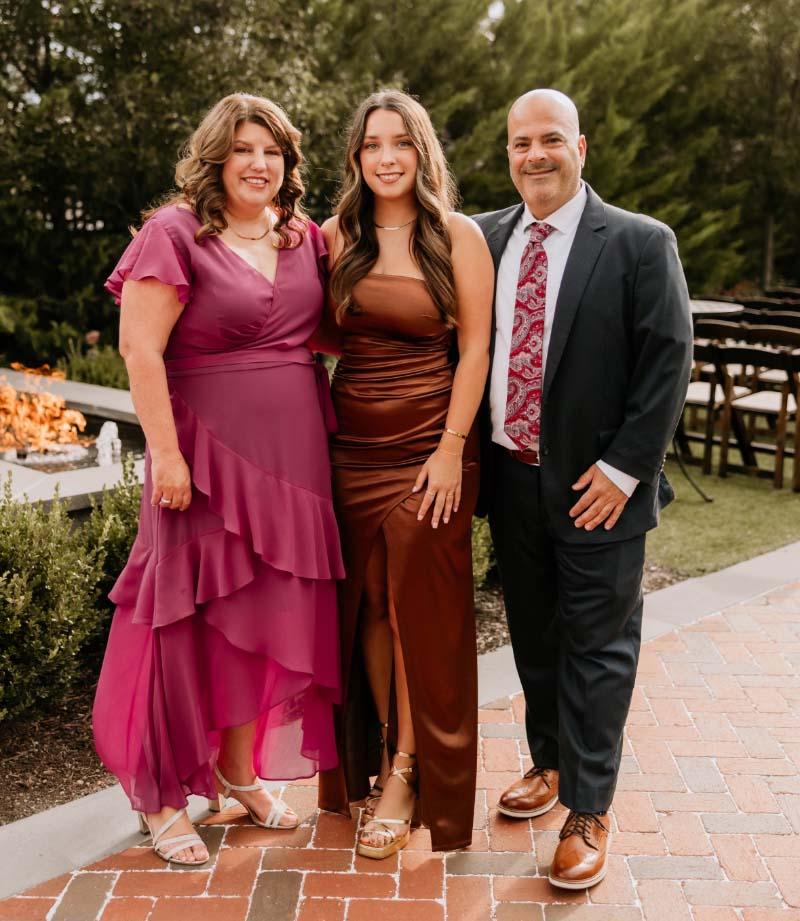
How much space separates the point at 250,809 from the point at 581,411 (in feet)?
5.35

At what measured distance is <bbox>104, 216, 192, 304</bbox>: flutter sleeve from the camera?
2705 mm

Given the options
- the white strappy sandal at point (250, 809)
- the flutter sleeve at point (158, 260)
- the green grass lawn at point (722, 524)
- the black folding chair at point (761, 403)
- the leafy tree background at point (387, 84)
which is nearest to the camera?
the flutter sleeve at point (158, 260)

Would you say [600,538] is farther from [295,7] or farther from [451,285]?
[295,7]

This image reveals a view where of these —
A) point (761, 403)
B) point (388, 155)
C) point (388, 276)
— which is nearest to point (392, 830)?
point (388, 276)

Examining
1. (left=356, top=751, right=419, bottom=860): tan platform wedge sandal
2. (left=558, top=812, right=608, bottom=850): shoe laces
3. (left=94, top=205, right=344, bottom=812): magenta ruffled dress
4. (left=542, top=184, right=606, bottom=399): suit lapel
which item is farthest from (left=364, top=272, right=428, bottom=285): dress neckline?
(left=558, top=812, right=608, bottom=850): shoe laces

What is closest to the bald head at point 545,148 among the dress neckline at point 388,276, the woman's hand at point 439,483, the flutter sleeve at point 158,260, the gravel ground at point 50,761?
the dress neckline at point 388,276

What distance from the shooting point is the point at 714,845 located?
10.1 feet

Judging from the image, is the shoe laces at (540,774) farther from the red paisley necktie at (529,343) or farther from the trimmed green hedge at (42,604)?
the trimmed green hedge at (42,604)

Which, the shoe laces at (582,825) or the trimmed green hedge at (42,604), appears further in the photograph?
the trimmed green hedge at (42,604)

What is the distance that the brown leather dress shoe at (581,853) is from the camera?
2.86 metres

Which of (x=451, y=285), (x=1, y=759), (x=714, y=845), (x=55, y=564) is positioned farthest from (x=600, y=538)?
(x=1, y=759)

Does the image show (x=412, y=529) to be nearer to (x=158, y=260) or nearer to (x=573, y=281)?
(x=573, y=281)

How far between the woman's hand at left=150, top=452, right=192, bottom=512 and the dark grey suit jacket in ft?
3.32

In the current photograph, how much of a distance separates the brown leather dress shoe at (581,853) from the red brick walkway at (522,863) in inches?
1.5
